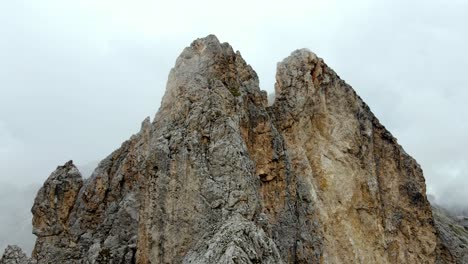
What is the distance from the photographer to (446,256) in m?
44.7

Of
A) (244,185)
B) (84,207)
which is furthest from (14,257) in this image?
(244,185)

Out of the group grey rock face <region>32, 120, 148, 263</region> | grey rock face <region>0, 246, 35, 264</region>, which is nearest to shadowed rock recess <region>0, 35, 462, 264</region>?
grey rock face <region>32, 120, 148, 263</region>

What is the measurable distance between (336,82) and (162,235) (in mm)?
22010

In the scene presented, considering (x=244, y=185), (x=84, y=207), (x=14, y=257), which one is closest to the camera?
→ (x=244, y=185)

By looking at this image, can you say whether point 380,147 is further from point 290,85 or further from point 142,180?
point 142,180

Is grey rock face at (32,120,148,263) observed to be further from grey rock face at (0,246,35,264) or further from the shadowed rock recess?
grey rock face at (0,246,35,264)

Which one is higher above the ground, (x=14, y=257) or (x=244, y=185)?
(x=244, y=185)

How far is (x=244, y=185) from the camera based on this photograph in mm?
25266

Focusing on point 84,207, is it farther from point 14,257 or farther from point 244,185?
point 244,185

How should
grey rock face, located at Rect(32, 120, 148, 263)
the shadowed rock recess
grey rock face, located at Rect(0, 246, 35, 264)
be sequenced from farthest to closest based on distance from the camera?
grey rock face, located at Rect(32, 120, 148, 263)
grey rock face, located at Rect(0, 246, 35, 264)
the shadowed rock recess

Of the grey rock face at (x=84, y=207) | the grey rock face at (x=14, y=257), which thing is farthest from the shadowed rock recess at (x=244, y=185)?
the grey rock face at (x=14, y=257)

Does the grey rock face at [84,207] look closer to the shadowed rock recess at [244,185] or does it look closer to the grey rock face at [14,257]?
the shadowed rock recess at [244,185]

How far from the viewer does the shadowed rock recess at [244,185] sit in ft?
81.1

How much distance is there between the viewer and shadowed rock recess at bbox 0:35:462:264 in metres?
24.7
